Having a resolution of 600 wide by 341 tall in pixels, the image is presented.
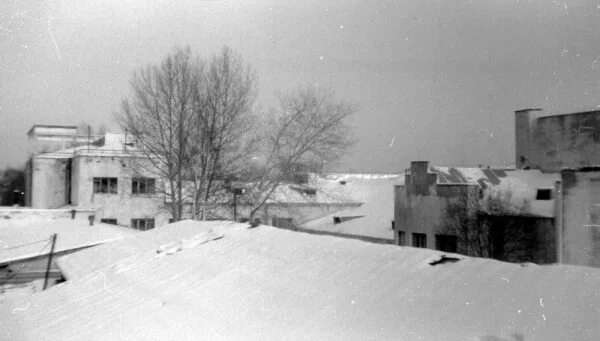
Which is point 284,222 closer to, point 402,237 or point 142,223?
point 142,223

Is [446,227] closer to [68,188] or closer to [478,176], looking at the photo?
[478,176]

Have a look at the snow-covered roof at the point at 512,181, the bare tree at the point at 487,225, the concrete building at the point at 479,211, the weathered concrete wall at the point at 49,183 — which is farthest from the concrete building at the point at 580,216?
the weathered concrete wall at the point at 49,183

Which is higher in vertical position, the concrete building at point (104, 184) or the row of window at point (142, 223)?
the concrete building at point (104, 184)

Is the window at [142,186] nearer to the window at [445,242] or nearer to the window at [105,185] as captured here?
the window at [105,185]

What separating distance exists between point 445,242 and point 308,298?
21543mm

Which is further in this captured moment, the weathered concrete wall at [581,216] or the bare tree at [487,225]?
the bare tree at [487,225]

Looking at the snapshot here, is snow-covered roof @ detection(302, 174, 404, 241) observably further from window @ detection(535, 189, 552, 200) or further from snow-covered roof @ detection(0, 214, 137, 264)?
snow-covered roof @ detection(0, 214, 137, 264)

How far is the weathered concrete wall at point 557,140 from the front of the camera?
24859 millimetres

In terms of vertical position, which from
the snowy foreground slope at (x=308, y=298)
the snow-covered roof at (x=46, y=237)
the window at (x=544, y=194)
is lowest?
the snow-covered roof at (x=46, y=237)

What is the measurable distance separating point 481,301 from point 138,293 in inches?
162

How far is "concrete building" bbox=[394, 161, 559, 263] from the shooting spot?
23062 millimetres

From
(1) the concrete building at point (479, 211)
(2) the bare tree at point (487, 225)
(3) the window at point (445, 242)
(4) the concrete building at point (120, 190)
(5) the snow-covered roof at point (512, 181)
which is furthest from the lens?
(4) the concrete building at point (120, 190)

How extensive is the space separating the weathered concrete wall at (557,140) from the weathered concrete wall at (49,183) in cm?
2818

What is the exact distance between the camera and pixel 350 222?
3728 cm
